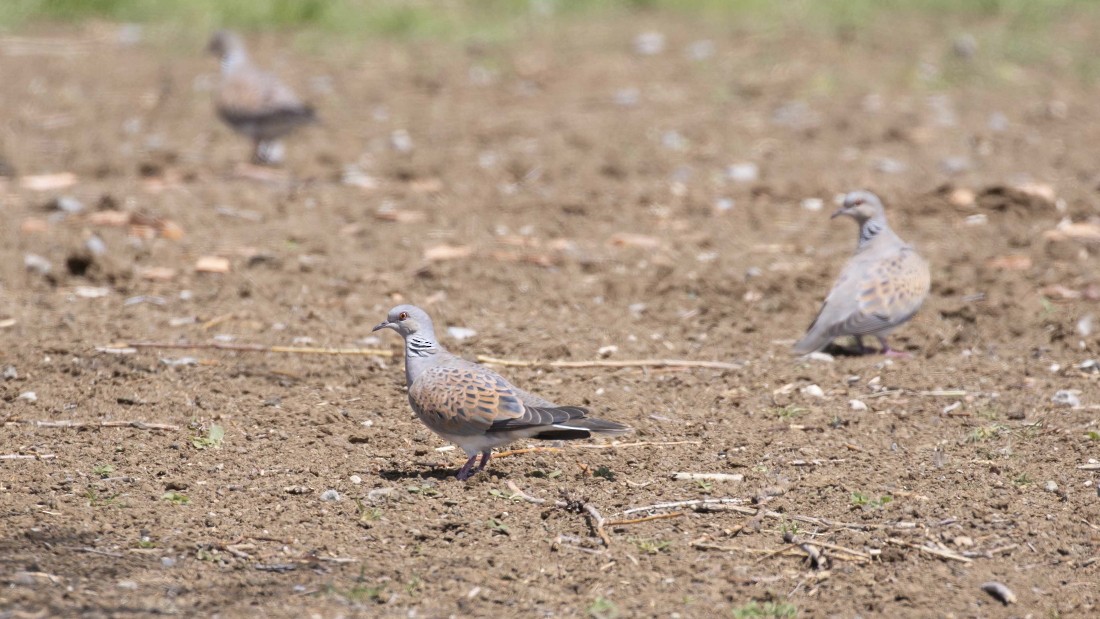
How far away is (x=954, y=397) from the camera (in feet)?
18.1

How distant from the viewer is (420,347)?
5.08 m

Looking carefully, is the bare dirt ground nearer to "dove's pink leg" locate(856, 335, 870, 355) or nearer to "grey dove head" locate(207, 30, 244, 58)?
"dove's pink leg" locate(856, 335, 870, 355)

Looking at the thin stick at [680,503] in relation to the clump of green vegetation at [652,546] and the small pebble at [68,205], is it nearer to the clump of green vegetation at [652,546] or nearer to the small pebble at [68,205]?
the clump of green vegetation at [652,546]

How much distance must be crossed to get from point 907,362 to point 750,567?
223 cm

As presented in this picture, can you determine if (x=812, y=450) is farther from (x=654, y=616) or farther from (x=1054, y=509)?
(x=654, y=616)

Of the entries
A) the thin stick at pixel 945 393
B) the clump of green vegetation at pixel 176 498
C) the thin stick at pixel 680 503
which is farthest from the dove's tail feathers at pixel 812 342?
the clump of green vegetation at pixel 176 498

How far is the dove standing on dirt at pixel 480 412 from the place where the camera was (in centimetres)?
457

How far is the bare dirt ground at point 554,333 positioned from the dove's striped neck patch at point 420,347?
1.14 ft

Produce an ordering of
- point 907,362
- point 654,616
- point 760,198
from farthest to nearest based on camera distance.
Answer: point 760,198 → point 907,362 → point 654,616

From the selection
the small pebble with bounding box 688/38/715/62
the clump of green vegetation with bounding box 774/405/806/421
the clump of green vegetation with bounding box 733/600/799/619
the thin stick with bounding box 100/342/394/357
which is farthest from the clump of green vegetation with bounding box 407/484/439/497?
the small pebble with bounding box 688/38/715/62

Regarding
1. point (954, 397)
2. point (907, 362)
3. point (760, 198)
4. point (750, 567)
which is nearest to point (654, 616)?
point (750, 567)

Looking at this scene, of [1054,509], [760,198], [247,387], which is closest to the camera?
[1054,509]

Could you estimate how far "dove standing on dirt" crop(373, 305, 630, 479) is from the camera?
180 inches

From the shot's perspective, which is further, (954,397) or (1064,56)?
(1064,56)
